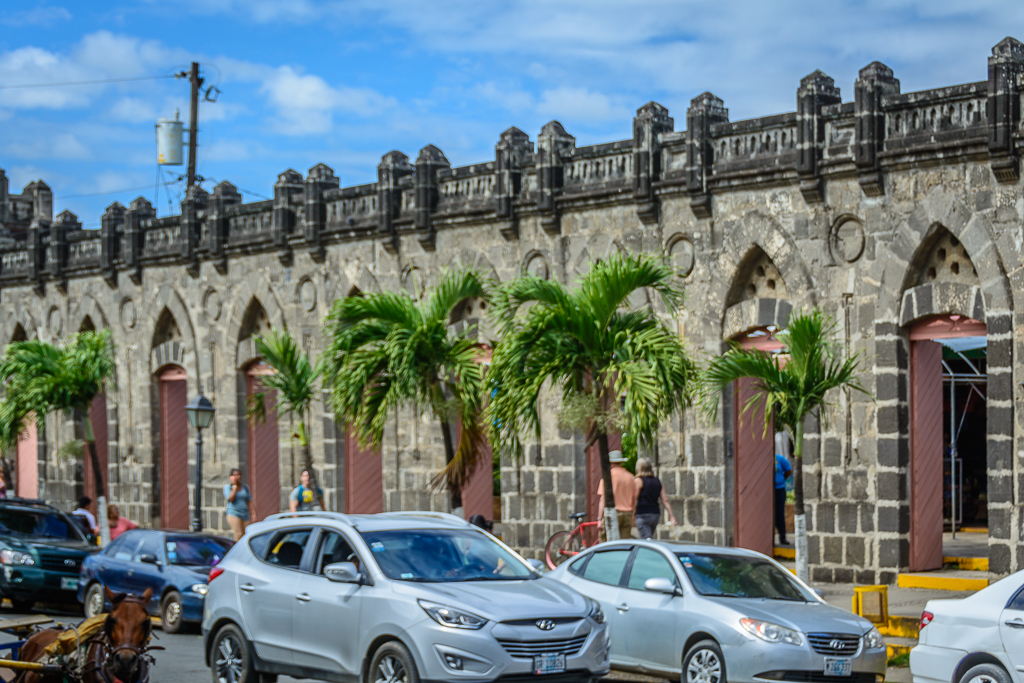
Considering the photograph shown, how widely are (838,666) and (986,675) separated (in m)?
1.37

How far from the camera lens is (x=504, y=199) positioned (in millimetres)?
23922

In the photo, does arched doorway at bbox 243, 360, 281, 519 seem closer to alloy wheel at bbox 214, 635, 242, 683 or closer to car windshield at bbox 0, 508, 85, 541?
car windshield at bbox 0, 508, 85, 541

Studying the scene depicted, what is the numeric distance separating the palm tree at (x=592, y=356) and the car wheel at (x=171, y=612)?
15.0ft

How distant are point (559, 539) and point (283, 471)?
342 inches

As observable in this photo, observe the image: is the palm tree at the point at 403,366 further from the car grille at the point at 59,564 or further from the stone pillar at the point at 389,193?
the stone pillar at the point at 389,193

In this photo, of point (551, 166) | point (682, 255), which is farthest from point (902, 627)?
point (551, 166)

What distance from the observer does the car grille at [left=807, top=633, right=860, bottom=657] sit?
38.9 feet

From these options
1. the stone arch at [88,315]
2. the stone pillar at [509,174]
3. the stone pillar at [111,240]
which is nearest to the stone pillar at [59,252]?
the stone arch at [88,315]

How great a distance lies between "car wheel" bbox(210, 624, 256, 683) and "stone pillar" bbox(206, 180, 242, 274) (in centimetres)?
1806

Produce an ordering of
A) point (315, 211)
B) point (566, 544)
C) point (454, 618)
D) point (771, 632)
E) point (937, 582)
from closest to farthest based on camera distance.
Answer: point (454, 618), point (771, 632), point (937, 582), point (566, 544), point (315, 211)

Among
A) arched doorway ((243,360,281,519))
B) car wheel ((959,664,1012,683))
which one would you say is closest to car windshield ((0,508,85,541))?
arched doorway ((243,360,281,519))

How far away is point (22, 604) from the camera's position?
20.6 m

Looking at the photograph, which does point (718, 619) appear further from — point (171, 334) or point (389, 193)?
point (171, 334)

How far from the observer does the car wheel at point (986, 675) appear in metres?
10.7
